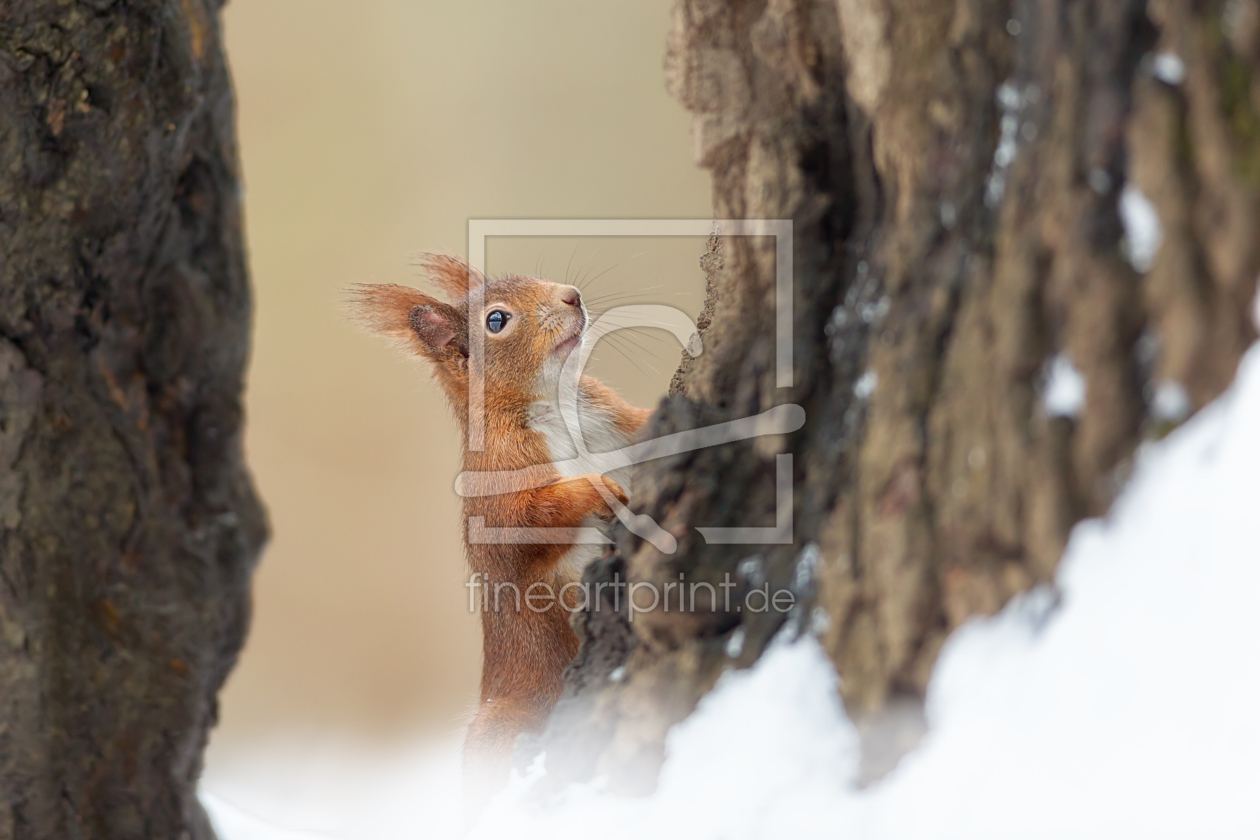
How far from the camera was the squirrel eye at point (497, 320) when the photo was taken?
1692 mm

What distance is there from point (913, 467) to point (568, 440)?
1098 millimetres

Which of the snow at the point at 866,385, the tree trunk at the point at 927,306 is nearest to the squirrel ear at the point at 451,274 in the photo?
the tree trunk at the point at 927,306

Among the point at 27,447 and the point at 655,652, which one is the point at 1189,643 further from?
the point at 27,447

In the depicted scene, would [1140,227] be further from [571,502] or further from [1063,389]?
[571,502]

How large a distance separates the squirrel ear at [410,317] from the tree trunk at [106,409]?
3.07 feet

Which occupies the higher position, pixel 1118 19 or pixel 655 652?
pixel 1118 19

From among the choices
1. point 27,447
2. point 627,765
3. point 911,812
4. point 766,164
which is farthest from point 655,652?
point 27,447

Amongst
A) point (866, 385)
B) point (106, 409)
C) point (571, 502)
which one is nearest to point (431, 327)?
point (571, 502)

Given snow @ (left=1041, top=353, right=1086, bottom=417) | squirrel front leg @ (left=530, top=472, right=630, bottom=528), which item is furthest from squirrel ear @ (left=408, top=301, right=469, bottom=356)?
snow @ (left=1041, top=353, right=1086, bottom=417)

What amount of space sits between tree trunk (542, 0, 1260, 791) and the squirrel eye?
0.88 metres

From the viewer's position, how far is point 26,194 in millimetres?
750

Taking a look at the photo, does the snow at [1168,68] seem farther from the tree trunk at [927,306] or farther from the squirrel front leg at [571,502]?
the squirrel front leg at [571,502]

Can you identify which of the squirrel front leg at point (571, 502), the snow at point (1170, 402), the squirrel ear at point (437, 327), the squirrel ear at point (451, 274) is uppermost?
the squirrel ear at point (451, 274)

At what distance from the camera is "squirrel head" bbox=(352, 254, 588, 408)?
5.46 feet
